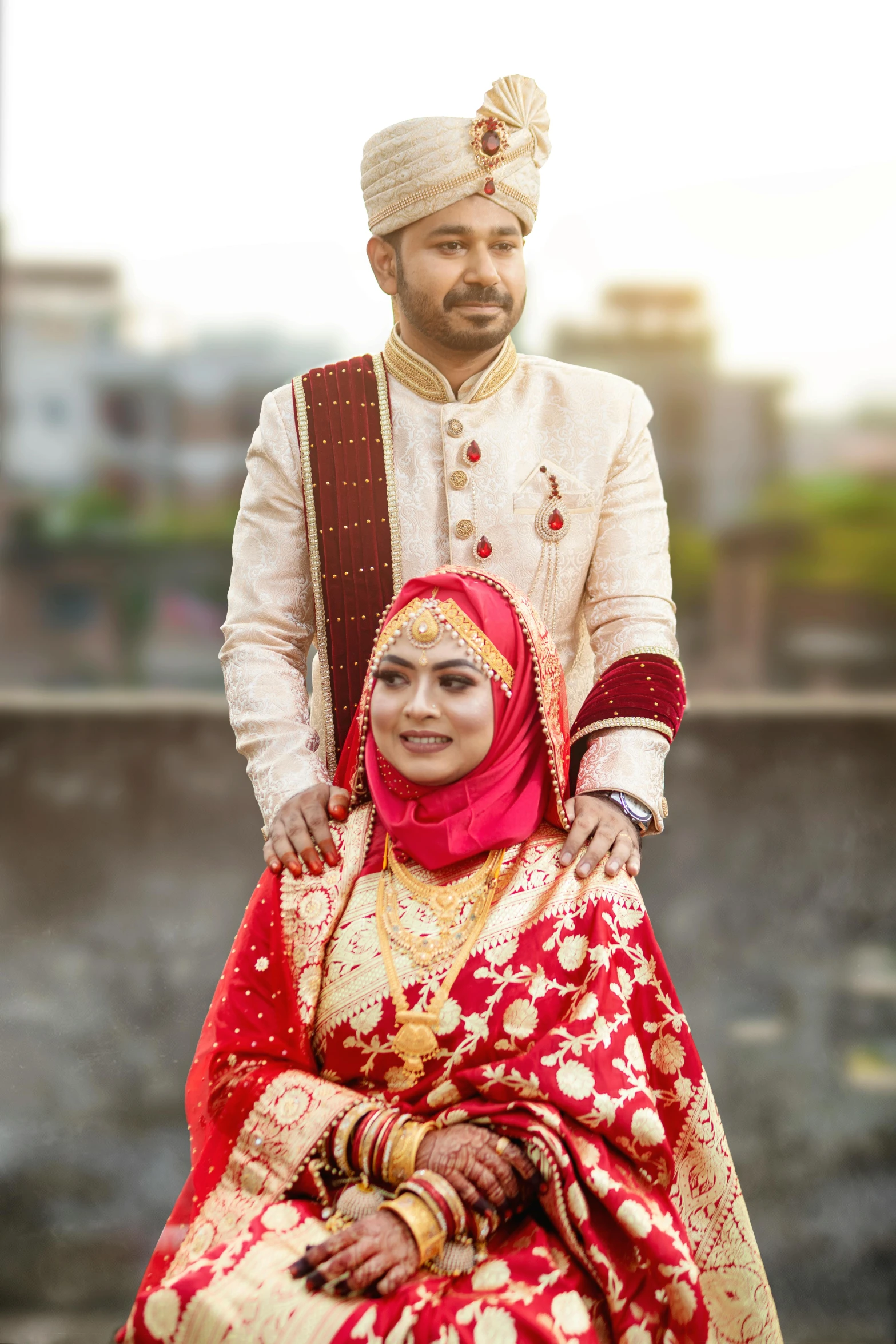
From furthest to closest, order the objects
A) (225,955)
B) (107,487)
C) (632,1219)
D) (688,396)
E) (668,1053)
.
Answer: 1. (107,487)
2. (688,396)
3. (225,955)
4. (668,1053)
5. (632,1219)

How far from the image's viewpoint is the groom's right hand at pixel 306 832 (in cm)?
200

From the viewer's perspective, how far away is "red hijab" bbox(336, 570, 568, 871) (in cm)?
188

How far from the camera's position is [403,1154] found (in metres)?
1.70

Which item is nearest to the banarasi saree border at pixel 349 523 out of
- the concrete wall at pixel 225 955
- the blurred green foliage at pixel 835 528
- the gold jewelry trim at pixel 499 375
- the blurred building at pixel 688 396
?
the gold jewelry trim at pixel 499 375

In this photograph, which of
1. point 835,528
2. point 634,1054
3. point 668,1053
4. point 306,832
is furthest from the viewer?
point 835,528

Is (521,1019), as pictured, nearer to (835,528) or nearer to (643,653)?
(643,653)

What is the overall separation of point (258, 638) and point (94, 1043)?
7.64ft

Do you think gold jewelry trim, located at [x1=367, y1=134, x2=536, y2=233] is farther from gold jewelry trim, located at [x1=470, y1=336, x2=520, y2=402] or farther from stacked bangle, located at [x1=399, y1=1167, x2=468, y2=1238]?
stacked bangle, located at [x1=399, y1=1167, x2=468, y2=1238]

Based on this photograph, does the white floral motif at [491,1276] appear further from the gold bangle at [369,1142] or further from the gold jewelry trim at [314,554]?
the gold jewelry trim at [314,554]

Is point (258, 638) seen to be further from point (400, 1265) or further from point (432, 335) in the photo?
point (400, 1265)

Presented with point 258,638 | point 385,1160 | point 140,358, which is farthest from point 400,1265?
point 140,358

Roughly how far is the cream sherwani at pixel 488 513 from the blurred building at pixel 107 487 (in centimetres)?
534

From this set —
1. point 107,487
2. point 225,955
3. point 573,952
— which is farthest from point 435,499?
point 107,487

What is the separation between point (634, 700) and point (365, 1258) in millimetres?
924
